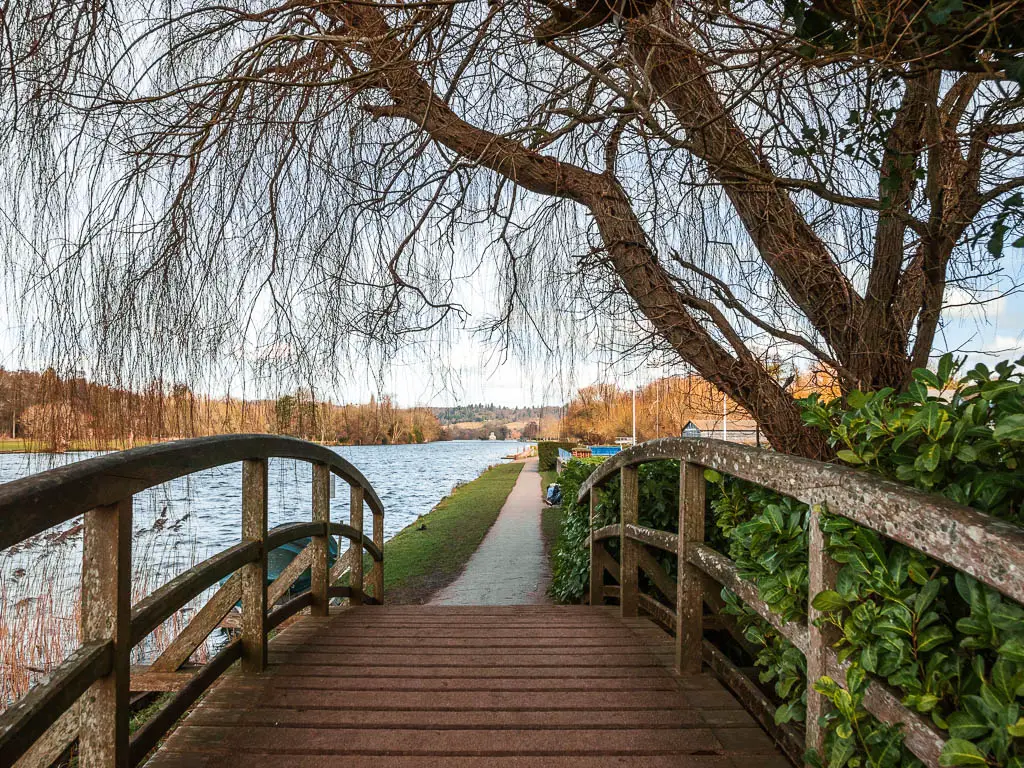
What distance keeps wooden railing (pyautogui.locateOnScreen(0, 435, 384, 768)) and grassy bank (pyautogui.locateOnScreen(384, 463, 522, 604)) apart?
205 inches

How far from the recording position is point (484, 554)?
33.4 ft

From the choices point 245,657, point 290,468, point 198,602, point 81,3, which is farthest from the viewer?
point 198,602

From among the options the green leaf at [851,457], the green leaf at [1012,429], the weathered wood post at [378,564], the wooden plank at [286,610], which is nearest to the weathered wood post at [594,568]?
the weathered wood post at [378,564]

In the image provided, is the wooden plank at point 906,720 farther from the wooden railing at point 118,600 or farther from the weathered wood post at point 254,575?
the weathered wood post at point 254,575

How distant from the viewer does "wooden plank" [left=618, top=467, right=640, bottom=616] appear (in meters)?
3.46

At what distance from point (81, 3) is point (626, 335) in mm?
2432

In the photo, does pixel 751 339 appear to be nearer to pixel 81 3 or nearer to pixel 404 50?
pixel 404 50

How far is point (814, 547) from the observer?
156 centimetres

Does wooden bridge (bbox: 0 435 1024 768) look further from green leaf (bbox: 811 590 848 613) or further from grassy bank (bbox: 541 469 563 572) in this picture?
grassy bank (bbox: 541 469 563 572)

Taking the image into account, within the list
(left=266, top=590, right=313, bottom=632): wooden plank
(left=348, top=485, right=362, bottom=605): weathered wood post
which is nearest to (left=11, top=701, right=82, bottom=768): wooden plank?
(left=266, top=590, right=313, bottom=632): wooden plank

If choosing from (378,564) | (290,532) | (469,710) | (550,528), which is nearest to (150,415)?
(290,532)

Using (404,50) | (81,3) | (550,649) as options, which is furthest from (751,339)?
(81,3)

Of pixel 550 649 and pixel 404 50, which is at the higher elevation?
pixel 404 50

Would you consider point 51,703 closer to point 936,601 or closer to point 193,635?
point 193,635
